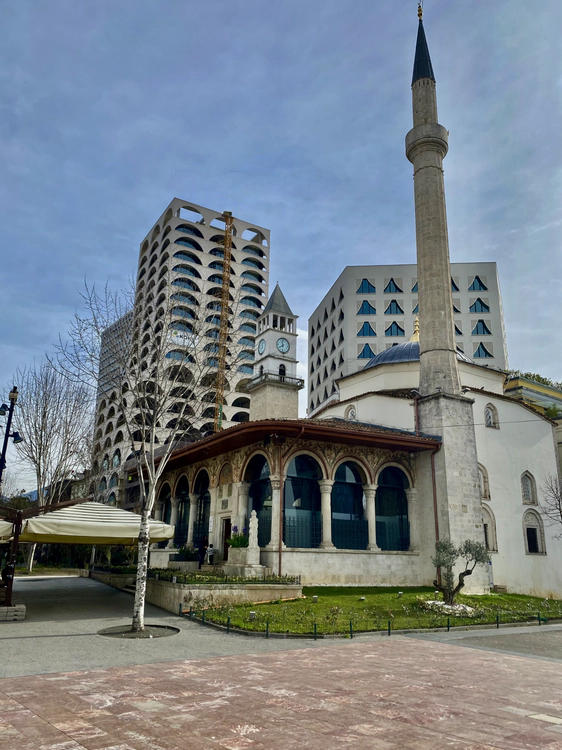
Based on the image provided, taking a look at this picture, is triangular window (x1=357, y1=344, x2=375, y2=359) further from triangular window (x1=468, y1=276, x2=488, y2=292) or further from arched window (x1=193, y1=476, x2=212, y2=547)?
arched window (x1=193, y1=476, x2=212, y2=547)

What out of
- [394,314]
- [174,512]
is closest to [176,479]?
[174,512]

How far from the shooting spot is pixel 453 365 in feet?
78.2

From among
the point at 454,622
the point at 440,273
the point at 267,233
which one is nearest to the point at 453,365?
the point at 440,273

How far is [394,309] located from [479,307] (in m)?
8.87

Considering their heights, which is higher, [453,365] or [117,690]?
[453,365]

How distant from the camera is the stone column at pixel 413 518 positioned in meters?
22.3

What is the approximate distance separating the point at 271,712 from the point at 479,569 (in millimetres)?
17767

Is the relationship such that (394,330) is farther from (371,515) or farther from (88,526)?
(88,526)

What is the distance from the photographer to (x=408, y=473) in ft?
75.5

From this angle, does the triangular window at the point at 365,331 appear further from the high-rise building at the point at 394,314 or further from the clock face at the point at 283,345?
the clock face at the point at 283,345

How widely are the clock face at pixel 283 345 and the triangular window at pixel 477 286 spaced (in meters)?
25.1

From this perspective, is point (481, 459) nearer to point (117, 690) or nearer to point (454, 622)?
point (454, 622)

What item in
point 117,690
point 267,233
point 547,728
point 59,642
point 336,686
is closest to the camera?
point 547,728

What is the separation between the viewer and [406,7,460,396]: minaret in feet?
78.4
